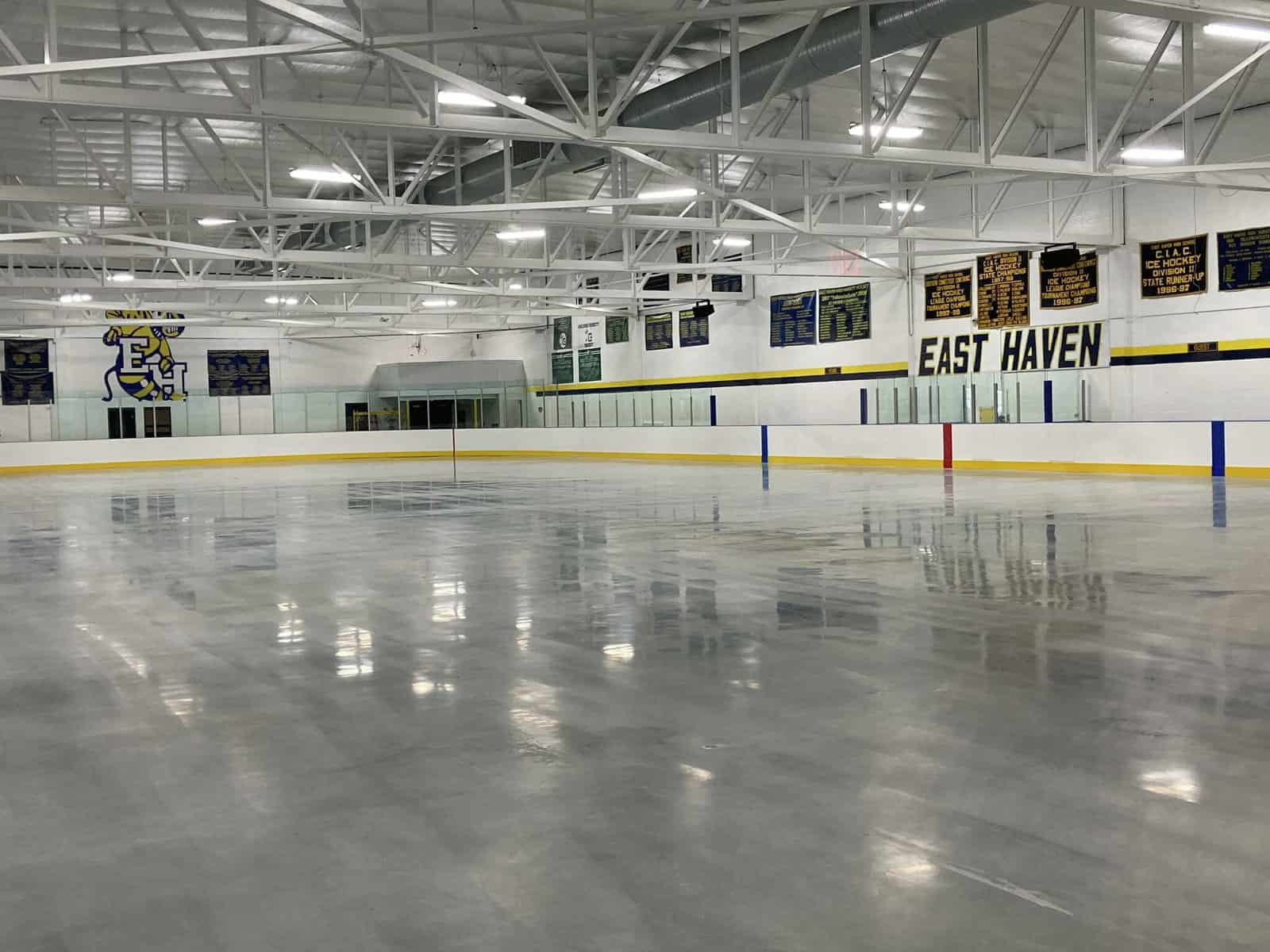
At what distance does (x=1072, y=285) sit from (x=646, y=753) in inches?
1065

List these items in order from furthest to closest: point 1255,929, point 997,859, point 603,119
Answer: point 603,119 < point 997,859 < point 1255,929

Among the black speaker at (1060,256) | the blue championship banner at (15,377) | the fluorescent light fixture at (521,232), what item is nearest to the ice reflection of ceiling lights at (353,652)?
the fluorescent light fixture at (521,232)

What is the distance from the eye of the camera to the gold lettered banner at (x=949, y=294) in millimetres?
32906

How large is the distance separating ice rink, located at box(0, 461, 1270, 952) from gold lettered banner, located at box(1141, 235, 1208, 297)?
16.2 meters

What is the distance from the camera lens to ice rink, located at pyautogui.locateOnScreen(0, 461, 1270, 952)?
3684mm

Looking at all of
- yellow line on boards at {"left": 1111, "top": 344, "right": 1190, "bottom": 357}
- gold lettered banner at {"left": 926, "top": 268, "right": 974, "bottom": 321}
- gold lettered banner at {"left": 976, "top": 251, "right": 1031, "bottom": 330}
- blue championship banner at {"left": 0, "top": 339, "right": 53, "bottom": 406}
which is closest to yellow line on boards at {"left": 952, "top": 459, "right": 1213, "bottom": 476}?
yellow line on boards at {"left": 1111, "top": 344, "right": 1190, "bottom": 357}

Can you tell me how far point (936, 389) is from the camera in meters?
31.4

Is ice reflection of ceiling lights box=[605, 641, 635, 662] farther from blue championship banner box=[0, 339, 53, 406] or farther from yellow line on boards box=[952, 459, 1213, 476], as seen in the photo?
blue championship banner box=[0, 339, 53, 406]

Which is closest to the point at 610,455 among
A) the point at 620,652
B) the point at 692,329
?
the point at 692,329

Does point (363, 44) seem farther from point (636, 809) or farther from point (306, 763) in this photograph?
point (636, 809)

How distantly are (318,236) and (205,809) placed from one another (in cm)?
3668

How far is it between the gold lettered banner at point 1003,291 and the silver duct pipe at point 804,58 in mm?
12683

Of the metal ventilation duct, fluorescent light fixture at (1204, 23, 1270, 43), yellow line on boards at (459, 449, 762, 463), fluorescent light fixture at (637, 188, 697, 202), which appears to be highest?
the metal ventilation duct

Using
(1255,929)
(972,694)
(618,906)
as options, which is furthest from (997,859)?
(972,694)
